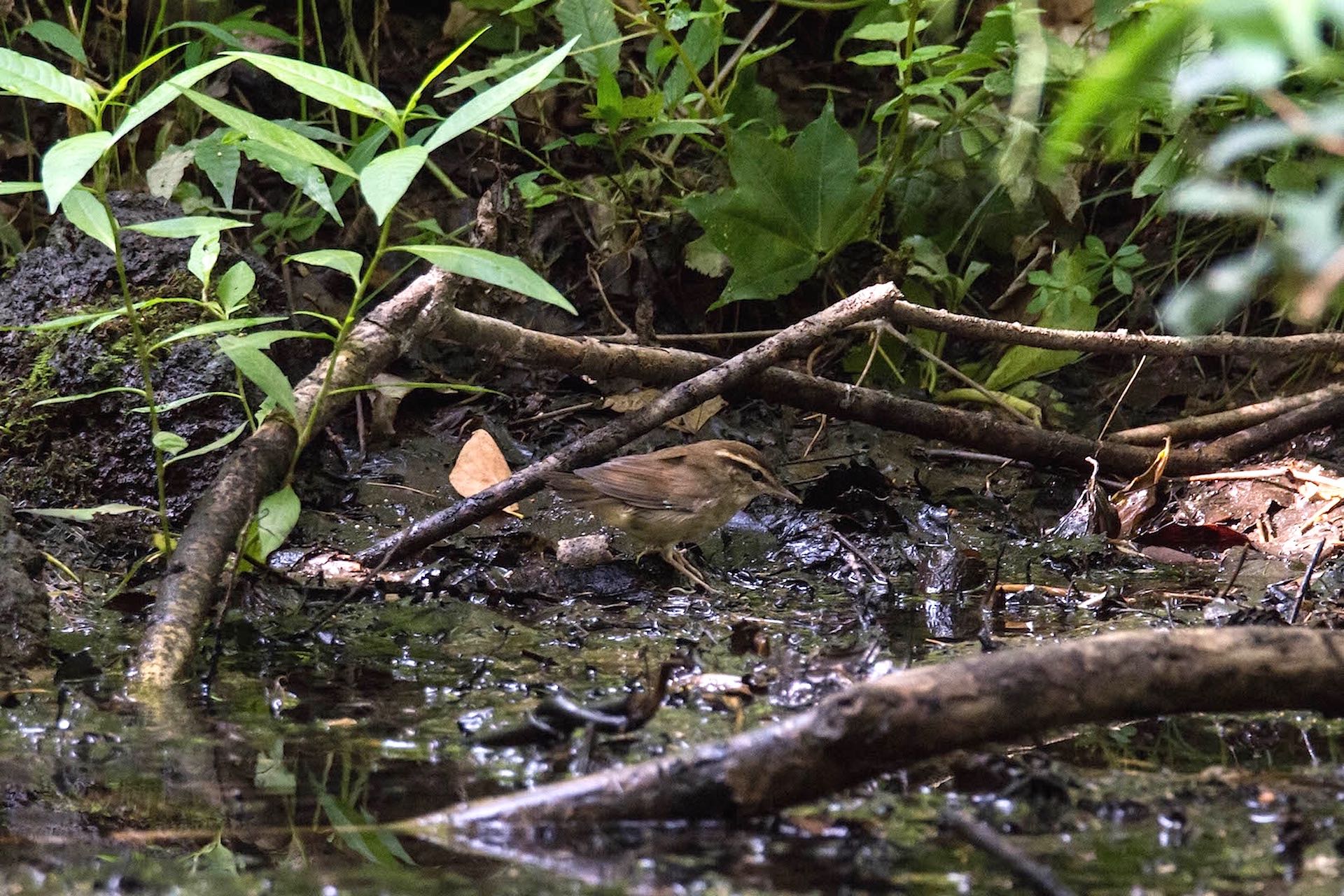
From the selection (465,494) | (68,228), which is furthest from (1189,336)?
(68,228)

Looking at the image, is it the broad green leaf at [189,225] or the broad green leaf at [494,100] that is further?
the broad green leaf at [189,225]

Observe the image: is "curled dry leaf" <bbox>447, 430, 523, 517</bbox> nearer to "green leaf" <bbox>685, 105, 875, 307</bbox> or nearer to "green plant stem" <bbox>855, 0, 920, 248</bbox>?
"green leaf" <bbox>685, 105, 875, 307</bbox>

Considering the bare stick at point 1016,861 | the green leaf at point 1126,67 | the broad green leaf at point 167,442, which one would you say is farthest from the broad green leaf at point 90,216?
the green leaf at point 1126,67

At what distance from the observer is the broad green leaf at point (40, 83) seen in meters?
3.22

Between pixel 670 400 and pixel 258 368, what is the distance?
1726mm

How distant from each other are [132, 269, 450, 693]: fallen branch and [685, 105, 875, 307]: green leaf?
168cm

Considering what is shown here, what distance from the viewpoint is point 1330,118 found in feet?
4.84

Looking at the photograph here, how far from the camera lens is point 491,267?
311 cm

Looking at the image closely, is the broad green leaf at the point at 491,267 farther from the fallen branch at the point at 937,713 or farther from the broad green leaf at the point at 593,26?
the broad green leaf at the point at 593,26

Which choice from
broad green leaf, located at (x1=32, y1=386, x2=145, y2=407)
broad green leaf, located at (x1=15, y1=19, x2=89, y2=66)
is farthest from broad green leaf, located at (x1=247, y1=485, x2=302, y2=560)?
broad green leaf, located at (x1=15, y1=19, x2=89, y2=66)

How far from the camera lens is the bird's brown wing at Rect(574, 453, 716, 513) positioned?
16.5ft

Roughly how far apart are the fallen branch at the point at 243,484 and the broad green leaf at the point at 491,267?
0.92 metres

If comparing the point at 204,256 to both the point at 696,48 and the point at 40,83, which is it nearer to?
the point at 40,83

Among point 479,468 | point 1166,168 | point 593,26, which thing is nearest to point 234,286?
point 479,468
